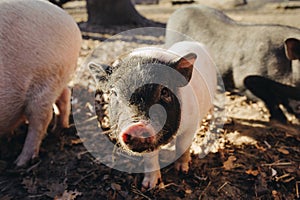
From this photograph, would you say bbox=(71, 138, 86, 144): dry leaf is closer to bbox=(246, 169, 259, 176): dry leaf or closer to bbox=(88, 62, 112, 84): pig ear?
bbox=(88, 62, 112, 84): pig ear

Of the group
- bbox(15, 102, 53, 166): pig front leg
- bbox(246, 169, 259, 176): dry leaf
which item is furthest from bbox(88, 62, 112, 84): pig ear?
bbox(246, 169, 259, 176): dry leaf

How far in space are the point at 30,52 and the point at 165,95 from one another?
4.49 ft

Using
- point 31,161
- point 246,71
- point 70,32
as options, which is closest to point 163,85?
point 70,32

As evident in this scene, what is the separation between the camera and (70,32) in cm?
322

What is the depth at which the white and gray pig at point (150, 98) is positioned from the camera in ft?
6.85

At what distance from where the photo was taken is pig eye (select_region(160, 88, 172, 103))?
2190mm

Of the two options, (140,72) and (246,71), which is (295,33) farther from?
(140,72)

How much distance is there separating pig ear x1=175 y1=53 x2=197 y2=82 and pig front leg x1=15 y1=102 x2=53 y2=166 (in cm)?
142

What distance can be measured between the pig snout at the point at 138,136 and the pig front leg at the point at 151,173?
60 centimetres

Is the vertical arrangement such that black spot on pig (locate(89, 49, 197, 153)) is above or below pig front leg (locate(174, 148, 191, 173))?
above

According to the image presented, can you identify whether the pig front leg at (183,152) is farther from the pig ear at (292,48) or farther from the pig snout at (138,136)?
the pig ear at (292,48)

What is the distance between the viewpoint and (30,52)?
2.95 m

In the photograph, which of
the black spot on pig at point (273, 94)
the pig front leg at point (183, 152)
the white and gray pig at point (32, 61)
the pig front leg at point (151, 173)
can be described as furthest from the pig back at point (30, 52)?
the black spot on pig at point (273, 94)

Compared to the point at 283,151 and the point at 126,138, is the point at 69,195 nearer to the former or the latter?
the point at 126,138
